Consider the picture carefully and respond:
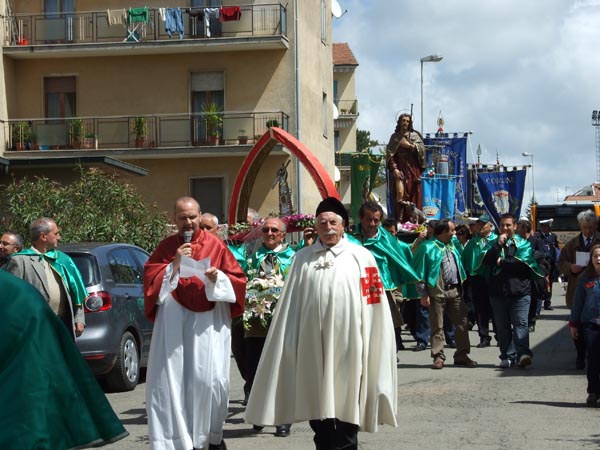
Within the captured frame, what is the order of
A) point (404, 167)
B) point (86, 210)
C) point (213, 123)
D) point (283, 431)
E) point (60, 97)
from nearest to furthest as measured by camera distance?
1. point (283, 431)
2. point (86, 210)
3. point (404, 167)
4. point (213, 123)
5. point (60, 97)

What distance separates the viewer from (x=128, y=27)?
3625 cm

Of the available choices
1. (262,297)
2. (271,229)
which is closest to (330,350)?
(262,297)

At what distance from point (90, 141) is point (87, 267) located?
23740mm

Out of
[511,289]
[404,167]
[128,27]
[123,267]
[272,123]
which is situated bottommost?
[511,289]

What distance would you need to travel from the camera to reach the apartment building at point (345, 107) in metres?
70.7

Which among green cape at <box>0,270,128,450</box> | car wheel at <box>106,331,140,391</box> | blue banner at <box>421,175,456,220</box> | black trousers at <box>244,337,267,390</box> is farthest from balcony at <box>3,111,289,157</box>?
green cape at <box>0,270,128,450</box>

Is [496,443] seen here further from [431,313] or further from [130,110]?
[130,110]

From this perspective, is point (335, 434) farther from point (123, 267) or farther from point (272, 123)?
point (272, 123)

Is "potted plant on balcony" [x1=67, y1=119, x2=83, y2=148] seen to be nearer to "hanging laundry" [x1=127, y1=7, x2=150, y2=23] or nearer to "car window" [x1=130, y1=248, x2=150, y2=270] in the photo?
"hanging laundry" [x1=127, y1=7, x2=150, y2=23]

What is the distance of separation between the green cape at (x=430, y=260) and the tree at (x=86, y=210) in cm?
615

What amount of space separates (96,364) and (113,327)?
0.49 m

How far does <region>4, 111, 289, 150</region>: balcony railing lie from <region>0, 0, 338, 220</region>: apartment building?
3 centimetres

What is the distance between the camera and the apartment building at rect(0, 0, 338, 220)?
3591 centimetres

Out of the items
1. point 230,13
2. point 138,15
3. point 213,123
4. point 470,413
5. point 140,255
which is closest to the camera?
point 470,413
